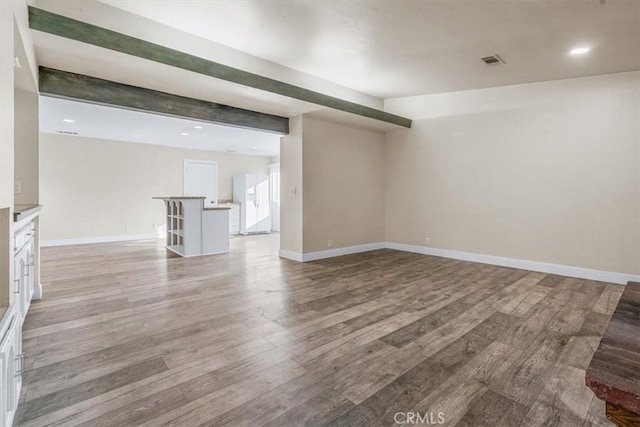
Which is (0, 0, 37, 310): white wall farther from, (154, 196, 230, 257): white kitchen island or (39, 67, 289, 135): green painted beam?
(154, 196, 230, 257): white kitchen island

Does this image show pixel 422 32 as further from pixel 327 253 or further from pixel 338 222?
pixel 327 253

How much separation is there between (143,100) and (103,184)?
15.6 ft

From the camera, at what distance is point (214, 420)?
160 centimetres

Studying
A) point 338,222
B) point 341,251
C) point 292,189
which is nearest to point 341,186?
point 338,222

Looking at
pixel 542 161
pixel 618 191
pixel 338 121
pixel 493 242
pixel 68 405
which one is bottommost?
pixel 68 405

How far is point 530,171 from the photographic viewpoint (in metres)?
4.85

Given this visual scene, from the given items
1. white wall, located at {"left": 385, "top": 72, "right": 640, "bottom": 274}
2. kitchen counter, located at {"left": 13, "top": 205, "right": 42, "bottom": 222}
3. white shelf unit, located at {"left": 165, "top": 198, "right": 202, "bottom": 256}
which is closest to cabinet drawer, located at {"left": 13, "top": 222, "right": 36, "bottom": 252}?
kitchen counter, located at {"left": 13, "top": 205, "right": 42, "bottom": 222}

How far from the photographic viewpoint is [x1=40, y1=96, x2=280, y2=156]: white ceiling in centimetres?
518

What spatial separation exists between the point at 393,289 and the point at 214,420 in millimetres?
2638

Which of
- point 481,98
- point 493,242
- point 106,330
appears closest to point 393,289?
point 493,242

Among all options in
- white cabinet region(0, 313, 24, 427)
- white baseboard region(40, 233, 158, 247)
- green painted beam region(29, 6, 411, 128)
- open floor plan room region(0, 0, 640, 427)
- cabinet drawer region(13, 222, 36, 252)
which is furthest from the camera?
white baseboard region(40, 233, 158, 247)

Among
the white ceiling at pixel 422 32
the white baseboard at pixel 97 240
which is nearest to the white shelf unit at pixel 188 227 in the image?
the white baseboard at pixel 97 240

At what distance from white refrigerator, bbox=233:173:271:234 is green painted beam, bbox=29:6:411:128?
5.14m

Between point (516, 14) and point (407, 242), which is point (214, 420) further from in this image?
point (407, 242)
